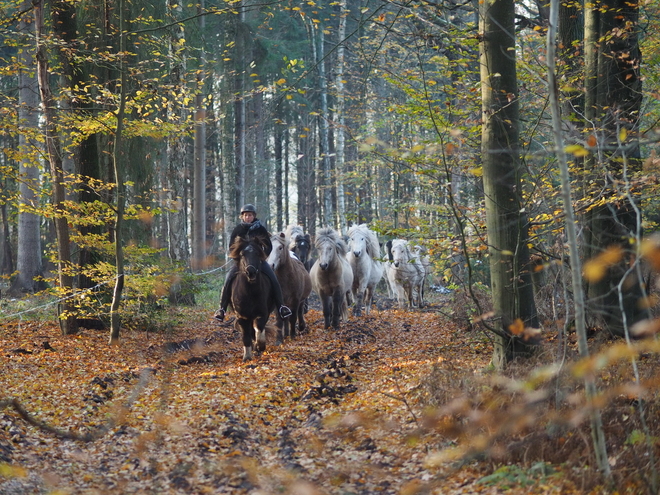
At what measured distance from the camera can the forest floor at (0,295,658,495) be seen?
504cm

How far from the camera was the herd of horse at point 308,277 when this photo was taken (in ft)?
36.0

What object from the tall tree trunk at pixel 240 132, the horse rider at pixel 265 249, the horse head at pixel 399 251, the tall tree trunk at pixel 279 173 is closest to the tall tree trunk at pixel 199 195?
the tall tree trunk at pixel 240 132

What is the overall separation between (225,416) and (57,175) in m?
6.43

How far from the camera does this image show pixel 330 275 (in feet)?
46.8

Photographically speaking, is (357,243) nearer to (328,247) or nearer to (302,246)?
(302,246)

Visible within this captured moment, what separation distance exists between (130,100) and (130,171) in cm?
435

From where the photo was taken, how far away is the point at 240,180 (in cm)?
2480

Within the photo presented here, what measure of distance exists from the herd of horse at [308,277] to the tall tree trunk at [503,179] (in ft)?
6.03

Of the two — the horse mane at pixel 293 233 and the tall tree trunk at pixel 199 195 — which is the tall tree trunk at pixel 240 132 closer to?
the tall tree trunk at pixel 199 195

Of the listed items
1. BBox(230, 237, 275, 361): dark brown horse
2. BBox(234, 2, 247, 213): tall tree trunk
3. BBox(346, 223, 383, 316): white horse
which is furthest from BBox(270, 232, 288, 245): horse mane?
BBox(234, 2, 247, 213): tall tree trunk

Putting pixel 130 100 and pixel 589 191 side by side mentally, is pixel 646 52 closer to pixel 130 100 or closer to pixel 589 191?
pixel 589 191

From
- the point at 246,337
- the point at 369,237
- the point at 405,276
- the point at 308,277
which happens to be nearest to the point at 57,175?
the point at 246,337

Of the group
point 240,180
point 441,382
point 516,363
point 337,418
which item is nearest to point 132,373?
point 337,418

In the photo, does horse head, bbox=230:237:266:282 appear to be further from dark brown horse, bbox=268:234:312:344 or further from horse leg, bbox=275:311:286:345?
horse leg, bbox=275:311:286:345
